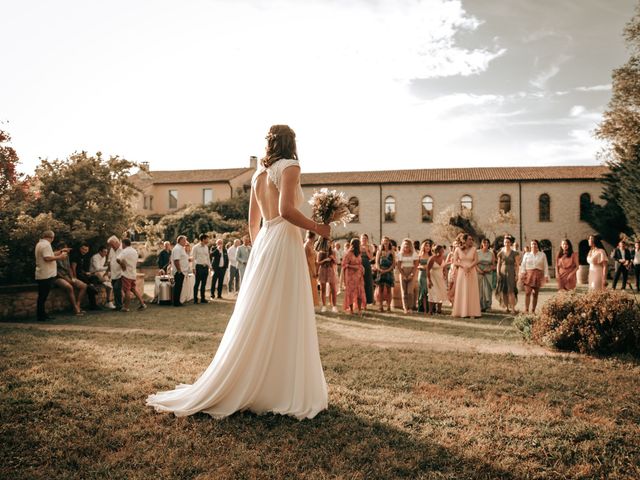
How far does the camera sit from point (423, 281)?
12219 millimetres

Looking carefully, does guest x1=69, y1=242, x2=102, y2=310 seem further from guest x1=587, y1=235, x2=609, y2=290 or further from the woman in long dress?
guest x1=587, y1=235, x2=609, y2=290

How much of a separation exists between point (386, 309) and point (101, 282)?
828 centimetres

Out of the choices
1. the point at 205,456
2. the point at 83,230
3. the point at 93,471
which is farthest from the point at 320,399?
the point at 83,230

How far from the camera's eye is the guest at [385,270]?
1214cm

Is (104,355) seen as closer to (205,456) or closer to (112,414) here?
(112,414)

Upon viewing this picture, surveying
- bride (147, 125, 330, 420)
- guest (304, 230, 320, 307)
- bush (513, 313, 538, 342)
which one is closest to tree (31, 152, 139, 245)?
guest (304, 230, 320, 307)

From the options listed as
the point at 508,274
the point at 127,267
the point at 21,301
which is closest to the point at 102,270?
the point at 127,267

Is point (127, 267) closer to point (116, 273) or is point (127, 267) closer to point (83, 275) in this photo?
point (116, 273)

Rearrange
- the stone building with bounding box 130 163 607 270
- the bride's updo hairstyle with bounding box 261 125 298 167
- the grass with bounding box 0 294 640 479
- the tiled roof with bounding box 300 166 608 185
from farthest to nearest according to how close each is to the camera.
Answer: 1. the tiled roof with bounding box 300 166 608 185
2. the stone building with bounding box 130 163 607 270
3. the bride's updo hairstyle with bounding box 261 125 298 167
4. the grass with bounding box 0 294 640 479

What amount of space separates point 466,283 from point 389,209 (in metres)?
30.0

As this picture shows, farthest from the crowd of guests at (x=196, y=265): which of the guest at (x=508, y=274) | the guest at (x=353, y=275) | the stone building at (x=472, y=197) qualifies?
the stone building at (x=472, y=197)

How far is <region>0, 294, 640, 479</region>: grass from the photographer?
9.60 ft

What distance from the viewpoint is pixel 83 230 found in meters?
12.1

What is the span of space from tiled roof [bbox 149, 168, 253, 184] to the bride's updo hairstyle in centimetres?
4128
